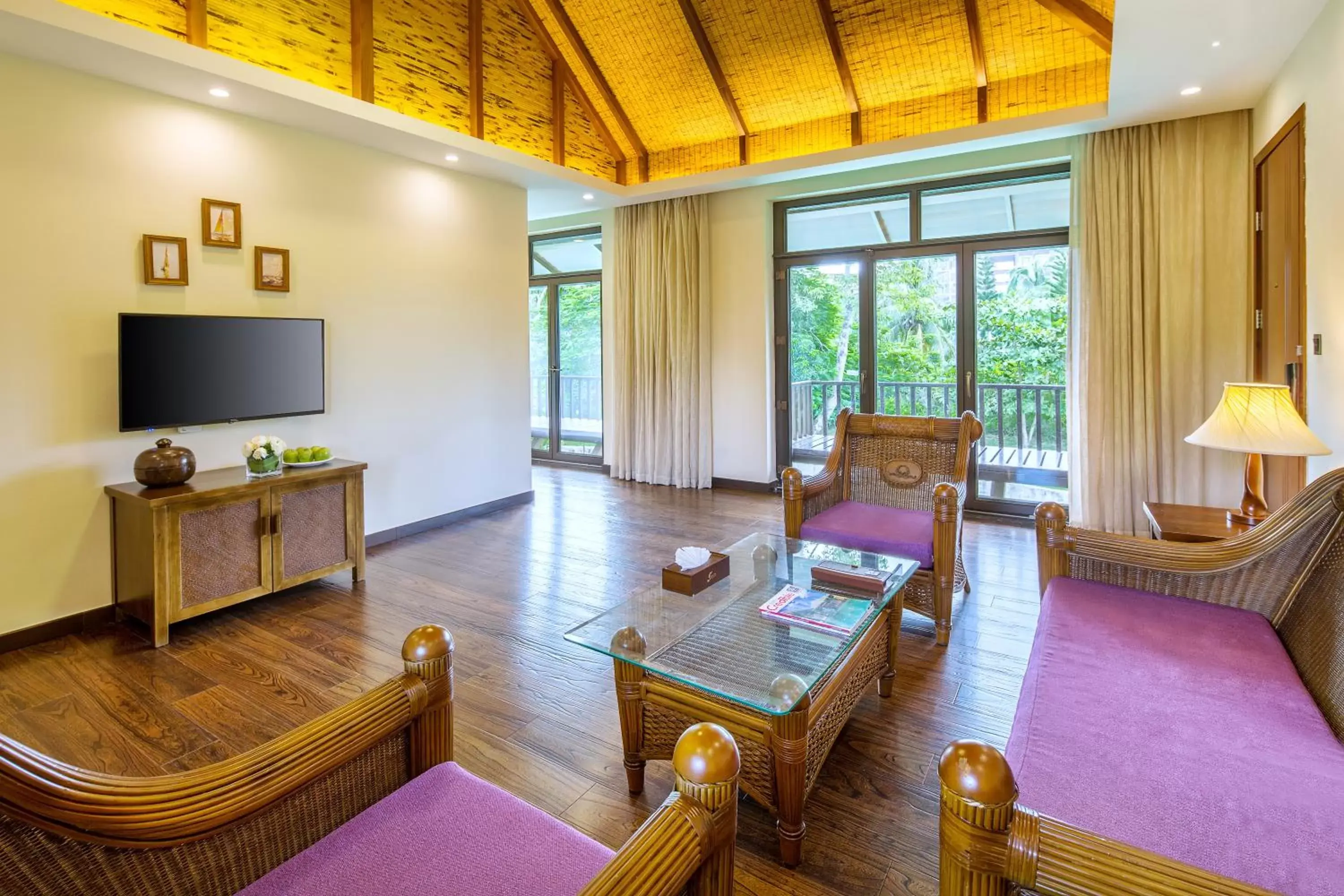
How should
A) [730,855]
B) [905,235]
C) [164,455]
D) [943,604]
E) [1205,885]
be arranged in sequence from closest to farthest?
[1205,885], [730,855], [943,604], [164,455], [905,235]

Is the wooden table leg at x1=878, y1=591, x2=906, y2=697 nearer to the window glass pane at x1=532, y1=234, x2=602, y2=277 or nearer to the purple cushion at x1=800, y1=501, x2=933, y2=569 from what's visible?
the purple cushion at x1=800, y1=501, x2=933, y2=569

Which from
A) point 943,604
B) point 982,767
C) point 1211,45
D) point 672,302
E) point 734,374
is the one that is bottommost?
point 943,604

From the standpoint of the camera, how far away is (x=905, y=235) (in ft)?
18.3

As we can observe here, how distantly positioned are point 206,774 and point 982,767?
44.4 inches

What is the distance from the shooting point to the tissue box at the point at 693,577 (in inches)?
92.9

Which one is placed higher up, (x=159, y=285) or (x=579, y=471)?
(x=159, y=285)

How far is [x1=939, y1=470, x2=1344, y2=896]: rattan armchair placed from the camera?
2.91ft

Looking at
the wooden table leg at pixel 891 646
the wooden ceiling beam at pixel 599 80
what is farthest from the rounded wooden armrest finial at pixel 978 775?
the wooden ceiling beam at pixel 599 80

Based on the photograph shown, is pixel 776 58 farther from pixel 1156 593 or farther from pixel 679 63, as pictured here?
pixel 1156 593

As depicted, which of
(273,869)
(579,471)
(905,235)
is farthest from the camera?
(579,471)

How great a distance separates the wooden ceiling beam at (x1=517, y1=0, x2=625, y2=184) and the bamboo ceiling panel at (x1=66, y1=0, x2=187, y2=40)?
2.62 m

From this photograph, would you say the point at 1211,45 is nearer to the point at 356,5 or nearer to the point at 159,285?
the point at 356,5

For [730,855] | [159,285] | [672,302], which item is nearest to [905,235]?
[672,302]

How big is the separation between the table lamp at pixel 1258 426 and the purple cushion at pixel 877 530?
110cm
